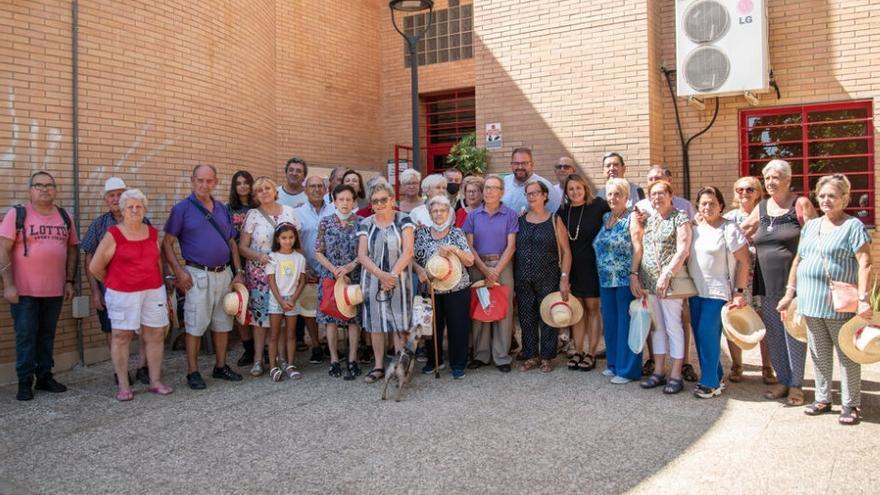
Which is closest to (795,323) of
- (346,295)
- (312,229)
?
(346,295)

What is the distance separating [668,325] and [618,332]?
1.63 ft

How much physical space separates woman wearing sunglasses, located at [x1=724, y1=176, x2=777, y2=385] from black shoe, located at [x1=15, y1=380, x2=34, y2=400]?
5.97m

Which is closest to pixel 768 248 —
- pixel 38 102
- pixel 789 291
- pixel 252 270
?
pixel 789 291

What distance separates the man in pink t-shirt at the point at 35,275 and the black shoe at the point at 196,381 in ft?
3.64

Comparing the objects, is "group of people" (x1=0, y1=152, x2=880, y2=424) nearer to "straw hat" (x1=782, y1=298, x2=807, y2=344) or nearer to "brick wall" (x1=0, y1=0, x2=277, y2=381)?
"straw hat" (x1=782, y1=298, x2=807, y2=344)

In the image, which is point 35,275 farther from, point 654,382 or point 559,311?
point 654,382

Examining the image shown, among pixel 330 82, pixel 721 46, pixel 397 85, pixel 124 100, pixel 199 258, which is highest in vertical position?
pixel 397 85

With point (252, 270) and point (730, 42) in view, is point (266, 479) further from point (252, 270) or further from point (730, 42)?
point (730, 42)

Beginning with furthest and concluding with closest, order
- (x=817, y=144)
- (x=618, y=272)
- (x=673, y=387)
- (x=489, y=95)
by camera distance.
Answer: (x=489, y=95)
(x=817, y=144)
(x=618, y=272)
(x=673, y=387)

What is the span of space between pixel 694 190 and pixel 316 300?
220 inches

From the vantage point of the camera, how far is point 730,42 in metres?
8.59

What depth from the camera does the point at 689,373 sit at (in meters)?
6.20

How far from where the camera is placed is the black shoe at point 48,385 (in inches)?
246

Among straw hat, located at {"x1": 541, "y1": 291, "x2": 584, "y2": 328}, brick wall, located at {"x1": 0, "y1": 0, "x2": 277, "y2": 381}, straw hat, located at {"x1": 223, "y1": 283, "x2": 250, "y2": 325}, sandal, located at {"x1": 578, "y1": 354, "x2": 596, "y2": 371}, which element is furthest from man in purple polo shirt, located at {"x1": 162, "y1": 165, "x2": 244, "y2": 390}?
sandal, located at {"x1": 578, "y1": 354, "x2": 596, "y2": 371}
